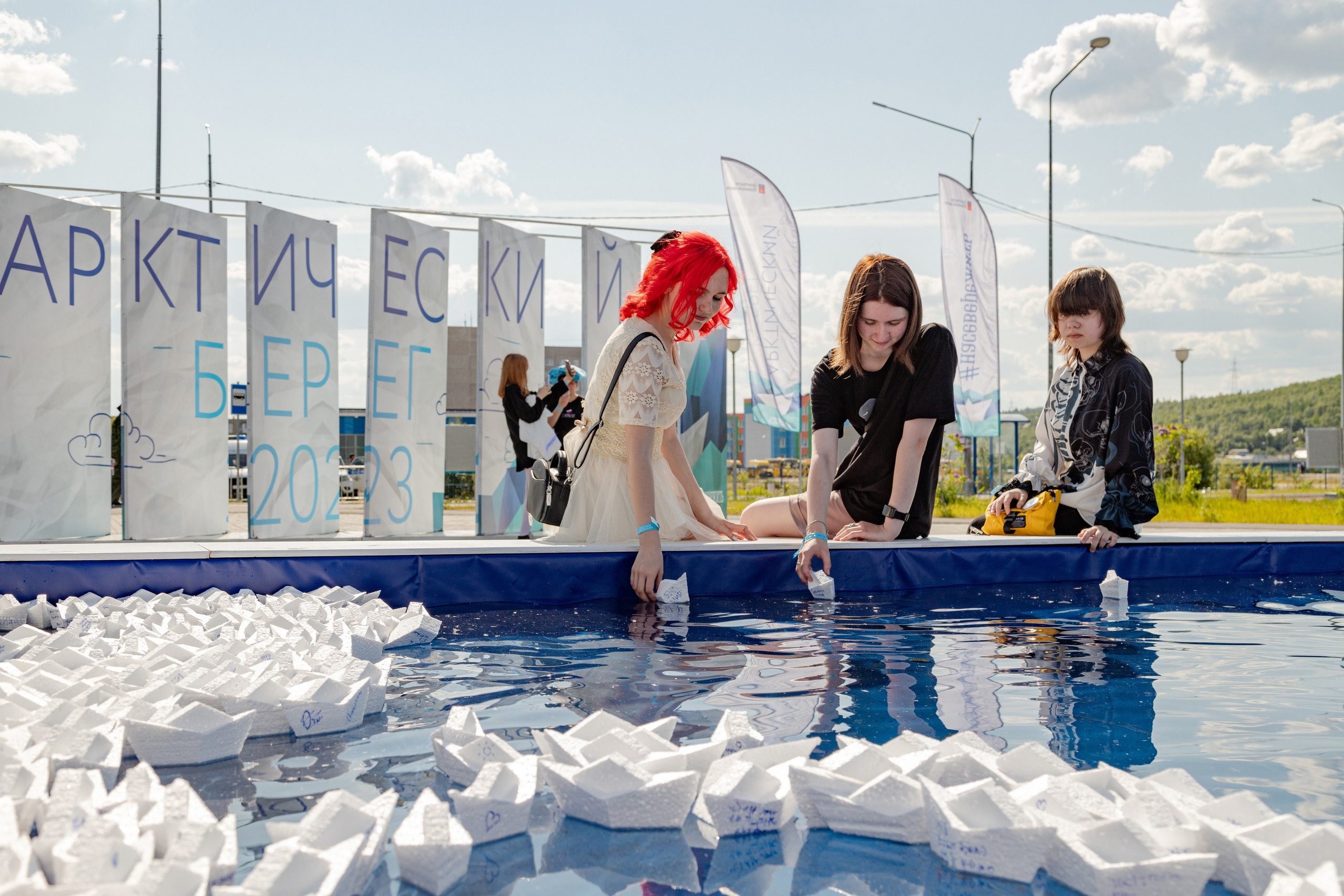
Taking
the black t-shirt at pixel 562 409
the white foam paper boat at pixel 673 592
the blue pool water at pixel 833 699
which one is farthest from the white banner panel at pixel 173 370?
the white foam paper boat at pixel 673 592

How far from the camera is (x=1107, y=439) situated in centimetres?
401

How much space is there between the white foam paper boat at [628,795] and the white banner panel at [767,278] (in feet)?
31.7

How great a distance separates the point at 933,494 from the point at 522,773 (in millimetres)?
3093

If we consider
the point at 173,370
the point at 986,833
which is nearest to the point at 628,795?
the point at 986,833

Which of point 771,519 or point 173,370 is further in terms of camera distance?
point 173,370

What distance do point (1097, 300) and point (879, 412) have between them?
1108 mm

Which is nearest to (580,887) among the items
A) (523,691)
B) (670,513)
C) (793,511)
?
(523,691)

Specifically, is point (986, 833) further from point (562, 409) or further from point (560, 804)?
point (562, 409)

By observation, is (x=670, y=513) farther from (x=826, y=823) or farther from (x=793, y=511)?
(x=826, y=823)

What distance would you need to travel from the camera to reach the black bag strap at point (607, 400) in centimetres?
335

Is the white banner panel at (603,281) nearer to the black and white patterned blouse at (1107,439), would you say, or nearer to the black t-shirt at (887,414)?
the black t-shirt at (887,414)

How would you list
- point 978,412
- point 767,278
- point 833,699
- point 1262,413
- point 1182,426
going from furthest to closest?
point 1262,413 → point 1182,426 → point 978,412 → point 767,278 → point 833,699

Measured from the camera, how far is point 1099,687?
211 cm

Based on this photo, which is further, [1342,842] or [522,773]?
[522,773]
